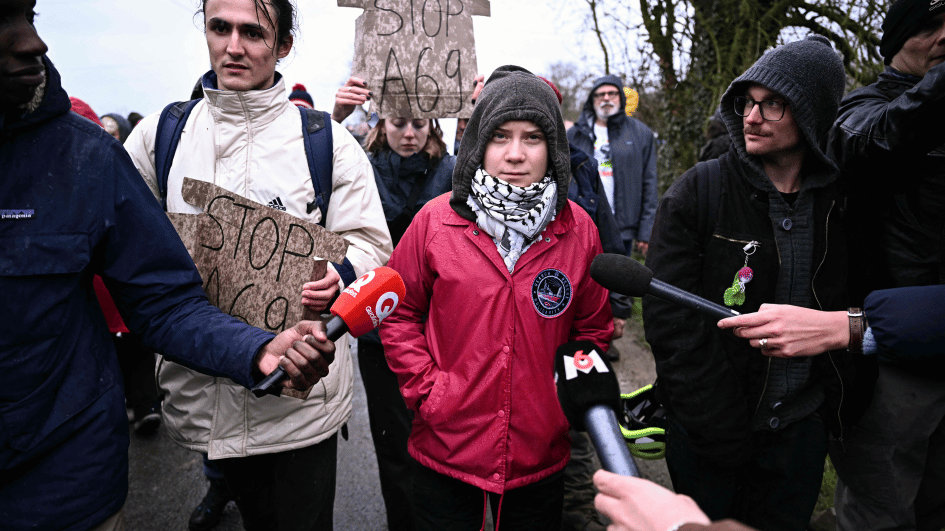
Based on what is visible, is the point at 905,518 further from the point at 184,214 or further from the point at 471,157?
the point at 184,214

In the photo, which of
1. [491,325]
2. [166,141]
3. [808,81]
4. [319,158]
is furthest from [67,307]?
[808,81]

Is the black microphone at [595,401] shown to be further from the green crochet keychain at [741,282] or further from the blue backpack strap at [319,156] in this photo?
the blue backpack strap at [319,156]

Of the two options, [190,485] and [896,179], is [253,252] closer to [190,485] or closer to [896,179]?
[896,179]

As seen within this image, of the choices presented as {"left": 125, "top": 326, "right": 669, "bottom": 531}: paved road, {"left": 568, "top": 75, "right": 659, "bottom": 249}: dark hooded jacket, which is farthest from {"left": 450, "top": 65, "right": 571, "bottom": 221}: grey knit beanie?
{"left": 568, "top": 75, "right": 659, "bottom": 249}: dark hooded jacket

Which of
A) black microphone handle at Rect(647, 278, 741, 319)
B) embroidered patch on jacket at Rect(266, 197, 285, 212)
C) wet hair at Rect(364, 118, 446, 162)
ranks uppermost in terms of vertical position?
wet hair at Rect(364, 118, 446, 162)

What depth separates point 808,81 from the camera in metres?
2.12

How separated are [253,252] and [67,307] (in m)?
0.64

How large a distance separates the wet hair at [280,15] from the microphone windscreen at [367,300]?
1199mm

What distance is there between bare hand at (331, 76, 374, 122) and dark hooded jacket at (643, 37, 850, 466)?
1.71 metres

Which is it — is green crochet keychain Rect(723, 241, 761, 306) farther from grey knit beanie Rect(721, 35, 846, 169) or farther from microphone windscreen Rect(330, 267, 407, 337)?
microphone windscreen Rect(330, 267, 407, 337)

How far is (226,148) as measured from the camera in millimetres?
2229

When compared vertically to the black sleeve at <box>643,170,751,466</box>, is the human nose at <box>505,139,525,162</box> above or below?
above

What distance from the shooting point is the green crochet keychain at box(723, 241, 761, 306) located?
210 centimetres

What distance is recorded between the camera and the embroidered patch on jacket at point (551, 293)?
6.98ft
